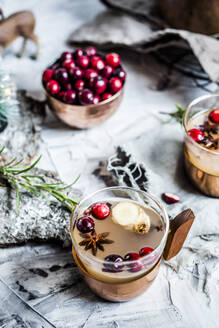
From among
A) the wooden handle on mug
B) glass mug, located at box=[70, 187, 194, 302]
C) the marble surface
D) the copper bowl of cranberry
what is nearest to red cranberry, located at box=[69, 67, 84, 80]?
the copper bowl of cranberry

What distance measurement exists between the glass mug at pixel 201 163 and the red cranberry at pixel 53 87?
340mm

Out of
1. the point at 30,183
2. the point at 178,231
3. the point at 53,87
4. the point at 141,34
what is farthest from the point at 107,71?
the point at 178,231

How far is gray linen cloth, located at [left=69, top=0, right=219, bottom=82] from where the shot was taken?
1113mm

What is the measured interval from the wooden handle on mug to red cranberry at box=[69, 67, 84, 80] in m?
0.48

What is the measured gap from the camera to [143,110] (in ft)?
3.82

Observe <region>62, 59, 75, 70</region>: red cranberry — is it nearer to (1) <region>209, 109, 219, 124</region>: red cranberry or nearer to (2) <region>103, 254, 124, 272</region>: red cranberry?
(1) <region>209, 109, 219, 124</region>: red cranberry

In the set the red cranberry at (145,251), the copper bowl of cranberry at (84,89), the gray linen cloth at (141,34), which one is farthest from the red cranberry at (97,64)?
the red cranberry at (145,251)

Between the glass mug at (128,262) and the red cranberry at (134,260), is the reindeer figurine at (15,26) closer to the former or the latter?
the glass mug at (128,262)

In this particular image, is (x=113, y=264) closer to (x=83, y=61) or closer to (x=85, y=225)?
(x=85, y=225)

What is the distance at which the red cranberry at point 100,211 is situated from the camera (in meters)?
0.78

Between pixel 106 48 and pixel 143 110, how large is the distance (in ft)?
0.95

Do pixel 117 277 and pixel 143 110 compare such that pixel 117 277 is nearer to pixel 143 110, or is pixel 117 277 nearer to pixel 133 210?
pixel 133 210

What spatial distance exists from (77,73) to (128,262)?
21.8 inches

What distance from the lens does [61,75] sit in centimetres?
104
